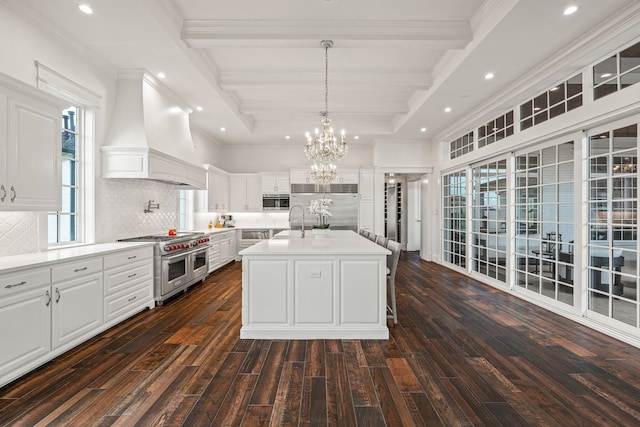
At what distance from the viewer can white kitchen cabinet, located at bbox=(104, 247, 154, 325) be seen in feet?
10.6

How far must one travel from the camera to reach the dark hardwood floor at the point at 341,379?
189cm

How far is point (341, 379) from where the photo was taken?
230 cm

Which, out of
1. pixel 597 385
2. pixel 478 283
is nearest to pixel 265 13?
pixel 597 385

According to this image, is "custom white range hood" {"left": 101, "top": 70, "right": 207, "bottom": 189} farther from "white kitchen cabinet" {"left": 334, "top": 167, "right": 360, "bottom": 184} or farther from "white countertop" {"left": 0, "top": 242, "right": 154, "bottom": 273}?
"white kitchen cabinet" {"left": 334, "top": 167, "right": 360, "bottom": 184}

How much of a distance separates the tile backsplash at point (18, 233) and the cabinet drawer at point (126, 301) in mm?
814

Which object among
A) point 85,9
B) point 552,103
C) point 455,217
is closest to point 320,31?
point 85,9

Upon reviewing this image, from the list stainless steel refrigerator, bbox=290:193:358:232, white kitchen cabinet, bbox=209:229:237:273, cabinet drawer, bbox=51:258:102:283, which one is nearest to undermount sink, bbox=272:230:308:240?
white kitchen cabinet, bbox=209:229:237:273

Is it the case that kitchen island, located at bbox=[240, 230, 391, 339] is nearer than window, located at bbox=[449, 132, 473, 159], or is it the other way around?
kitchen island, located at bbox=[240, 230, 391, 339]

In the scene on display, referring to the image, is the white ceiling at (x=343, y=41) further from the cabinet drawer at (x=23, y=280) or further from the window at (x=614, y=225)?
the cabinet drawer at (x=23, y=280)

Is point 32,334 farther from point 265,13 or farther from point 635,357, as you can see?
point 635,357

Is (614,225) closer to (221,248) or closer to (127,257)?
(127,257)

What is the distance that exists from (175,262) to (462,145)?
18.3 ft

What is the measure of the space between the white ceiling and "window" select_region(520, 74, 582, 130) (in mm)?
144

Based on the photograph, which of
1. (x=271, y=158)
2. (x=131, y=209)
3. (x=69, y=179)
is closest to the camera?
(x=69, y=179)
